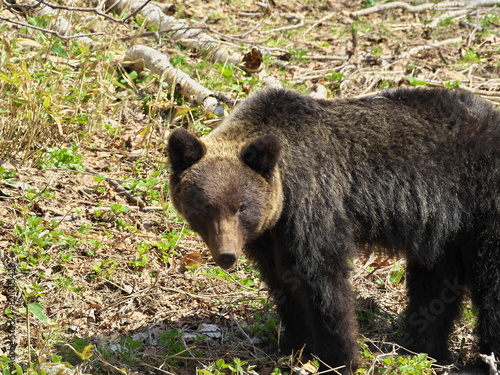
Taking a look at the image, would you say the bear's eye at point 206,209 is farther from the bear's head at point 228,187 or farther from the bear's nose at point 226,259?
the bear's nose at point 226,259

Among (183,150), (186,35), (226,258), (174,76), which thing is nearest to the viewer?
(226,258)

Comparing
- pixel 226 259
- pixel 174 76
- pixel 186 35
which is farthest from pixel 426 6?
pixel 226 259

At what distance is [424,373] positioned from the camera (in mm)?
5824

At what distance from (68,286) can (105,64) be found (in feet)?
13.0

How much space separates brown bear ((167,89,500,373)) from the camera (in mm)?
5574

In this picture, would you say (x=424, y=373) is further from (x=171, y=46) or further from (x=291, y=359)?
(x=171, y=46)

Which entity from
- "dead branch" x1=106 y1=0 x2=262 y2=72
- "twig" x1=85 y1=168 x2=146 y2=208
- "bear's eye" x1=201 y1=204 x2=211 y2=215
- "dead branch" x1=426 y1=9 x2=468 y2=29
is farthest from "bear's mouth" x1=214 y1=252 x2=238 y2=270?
"dead branch" x1=426 y1=9 x2=468 y2=29

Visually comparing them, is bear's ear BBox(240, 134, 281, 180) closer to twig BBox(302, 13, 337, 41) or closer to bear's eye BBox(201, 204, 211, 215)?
bear's eye BBox(201, 204, 211, 215)

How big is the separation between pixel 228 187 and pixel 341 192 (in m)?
0.99

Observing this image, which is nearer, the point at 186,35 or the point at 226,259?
the point at 226,259

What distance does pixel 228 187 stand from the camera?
5543 mm

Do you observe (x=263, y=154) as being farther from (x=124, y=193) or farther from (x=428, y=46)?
(x=428, y=46)

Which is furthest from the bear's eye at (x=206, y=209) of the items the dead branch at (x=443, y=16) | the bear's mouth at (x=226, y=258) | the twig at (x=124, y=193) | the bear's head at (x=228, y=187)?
the dead branch at (x=443, y=16)

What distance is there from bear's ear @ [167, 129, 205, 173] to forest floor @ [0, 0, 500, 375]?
127 cm
